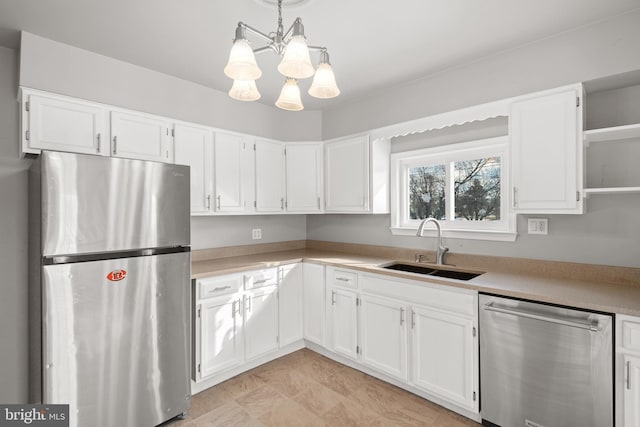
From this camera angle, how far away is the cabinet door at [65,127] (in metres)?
1.95

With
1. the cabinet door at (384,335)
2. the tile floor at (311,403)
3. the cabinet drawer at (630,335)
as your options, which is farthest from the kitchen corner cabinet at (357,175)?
the cabinet drawer at (630,335)

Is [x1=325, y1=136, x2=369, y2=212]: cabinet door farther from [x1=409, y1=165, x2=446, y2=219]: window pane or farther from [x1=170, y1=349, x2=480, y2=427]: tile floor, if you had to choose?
[x1=170, y1=349, x2=480, y2=427]: tile floor

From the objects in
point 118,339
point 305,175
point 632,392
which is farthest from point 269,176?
point 632,392

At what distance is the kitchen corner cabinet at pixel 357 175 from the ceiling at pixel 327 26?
82cm

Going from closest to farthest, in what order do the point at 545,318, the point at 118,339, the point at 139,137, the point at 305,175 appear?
the point at 545,318
the point at 118,339
the point at 139,137
the point at 305,175

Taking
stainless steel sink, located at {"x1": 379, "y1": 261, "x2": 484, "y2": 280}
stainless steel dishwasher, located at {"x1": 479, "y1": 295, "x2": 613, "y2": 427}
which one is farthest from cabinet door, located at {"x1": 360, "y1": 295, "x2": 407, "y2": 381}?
stainless steel dishwasher, located at {"x1": 479, "y1": 295, "x2": 613, "y2": 427}

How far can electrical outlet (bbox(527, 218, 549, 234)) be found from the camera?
2234 mm

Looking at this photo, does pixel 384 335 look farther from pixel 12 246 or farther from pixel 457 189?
pixel 12 246

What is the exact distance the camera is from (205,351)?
2.38 meters

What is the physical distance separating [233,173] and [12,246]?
1607mm

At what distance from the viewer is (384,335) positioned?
248cm

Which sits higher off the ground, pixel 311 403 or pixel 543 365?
pixel 543 365

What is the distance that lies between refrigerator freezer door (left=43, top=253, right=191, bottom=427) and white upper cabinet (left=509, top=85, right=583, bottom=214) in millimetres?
2314

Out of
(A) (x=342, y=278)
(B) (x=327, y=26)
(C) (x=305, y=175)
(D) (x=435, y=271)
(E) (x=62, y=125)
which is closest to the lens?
(B) (x=327, y=26)
